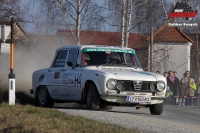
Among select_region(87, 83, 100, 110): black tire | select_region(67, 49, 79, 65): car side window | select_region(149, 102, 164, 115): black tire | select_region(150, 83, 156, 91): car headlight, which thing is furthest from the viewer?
select_region(67, 49, 79, 65): car side window

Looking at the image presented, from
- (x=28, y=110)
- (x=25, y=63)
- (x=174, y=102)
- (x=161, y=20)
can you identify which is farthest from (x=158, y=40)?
(x=28, y=110)

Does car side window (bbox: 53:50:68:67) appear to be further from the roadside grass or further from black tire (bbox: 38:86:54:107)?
the roadside grass

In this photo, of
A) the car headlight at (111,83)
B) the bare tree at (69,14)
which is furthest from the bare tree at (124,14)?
the car headlight at (111,83)

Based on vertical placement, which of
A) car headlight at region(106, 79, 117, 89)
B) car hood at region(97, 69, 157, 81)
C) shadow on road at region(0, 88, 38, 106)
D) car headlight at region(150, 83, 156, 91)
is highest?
car hood at region(97, 69, 157, 81)

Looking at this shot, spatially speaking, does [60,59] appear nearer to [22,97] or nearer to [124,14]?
[22,97]

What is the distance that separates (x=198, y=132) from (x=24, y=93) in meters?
10.1

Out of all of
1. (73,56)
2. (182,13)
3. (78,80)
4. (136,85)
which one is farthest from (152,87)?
(182,13)

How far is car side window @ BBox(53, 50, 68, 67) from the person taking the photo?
52.5 ft

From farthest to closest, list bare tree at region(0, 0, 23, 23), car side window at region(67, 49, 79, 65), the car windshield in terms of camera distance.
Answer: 1. bare tree at region(0, 0, 23, 23)
2. car side window at region(67, 49, 79, 65)
3. the car windshield

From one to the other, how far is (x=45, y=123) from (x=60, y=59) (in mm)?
5543

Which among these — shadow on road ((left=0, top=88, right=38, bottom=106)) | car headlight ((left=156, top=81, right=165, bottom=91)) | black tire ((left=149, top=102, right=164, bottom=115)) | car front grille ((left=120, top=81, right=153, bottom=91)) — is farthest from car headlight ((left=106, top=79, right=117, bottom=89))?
shadow on road ((left=0, top=88, right=38, bottom=106))

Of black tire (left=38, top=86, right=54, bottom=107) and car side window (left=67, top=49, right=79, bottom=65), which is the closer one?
car side window (left=67, top=49, right=79, bottom=65)

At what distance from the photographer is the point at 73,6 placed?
3222 cm

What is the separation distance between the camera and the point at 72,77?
15.1 m
